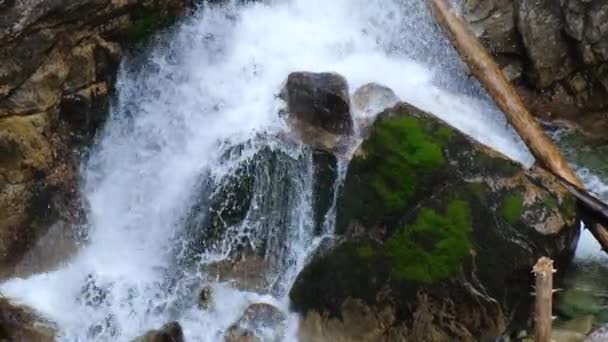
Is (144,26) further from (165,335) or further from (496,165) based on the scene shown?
→ (496,165)

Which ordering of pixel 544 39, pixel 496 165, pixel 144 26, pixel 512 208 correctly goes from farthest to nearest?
pixel 544 39 < pixel 144 26 < pixel 496 165 < pixel 512 208

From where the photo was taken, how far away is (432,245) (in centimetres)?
892

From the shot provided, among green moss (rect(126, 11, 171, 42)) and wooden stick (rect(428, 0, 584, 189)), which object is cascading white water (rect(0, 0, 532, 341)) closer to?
green moss (rect(126, 11, 171, 42))

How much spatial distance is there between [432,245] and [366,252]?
2.25ft

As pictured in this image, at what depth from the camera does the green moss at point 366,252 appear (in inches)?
361

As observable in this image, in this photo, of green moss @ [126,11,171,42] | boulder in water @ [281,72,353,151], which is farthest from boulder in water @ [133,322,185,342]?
green moss @ [126,11,171,42]

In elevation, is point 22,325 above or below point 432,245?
below

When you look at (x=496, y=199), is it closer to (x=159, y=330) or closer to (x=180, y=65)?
(x=159, y=330)

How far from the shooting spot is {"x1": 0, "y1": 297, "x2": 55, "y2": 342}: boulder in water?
375 inches

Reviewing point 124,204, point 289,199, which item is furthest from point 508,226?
point 124,204

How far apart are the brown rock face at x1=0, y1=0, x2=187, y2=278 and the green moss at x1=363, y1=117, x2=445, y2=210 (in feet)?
11.5

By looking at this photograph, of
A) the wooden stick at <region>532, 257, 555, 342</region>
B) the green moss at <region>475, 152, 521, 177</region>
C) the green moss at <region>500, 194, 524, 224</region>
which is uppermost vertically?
the green moss at <region>475, 152, 521, 177</region>

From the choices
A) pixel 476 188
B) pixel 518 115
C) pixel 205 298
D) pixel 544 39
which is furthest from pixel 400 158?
pixel 544 39

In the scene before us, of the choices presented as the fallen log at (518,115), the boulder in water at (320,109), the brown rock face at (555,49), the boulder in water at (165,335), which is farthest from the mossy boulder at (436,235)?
the brown rock face at (555,49)
